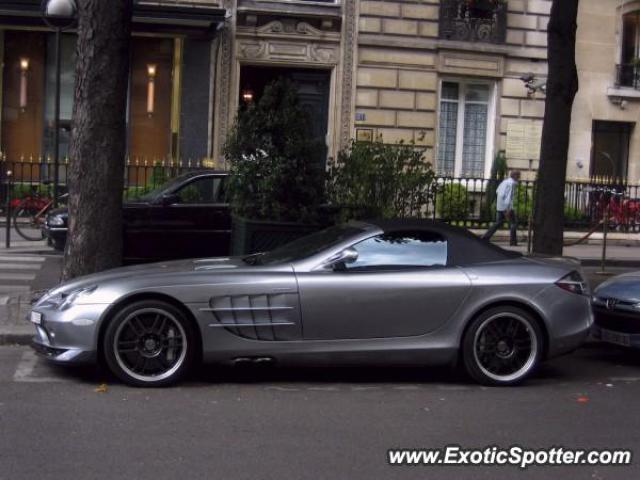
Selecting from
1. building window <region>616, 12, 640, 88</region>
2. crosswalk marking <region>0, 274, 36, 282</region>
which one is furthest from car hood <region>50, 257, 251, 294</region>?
building window <region>616, 12, 640, 88</region>

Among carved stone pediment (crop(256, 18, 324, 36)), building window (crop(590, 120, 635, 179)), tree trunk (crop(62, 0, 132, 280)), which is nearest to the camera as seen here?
tree trunk (crop(62, 0, 132, 280))

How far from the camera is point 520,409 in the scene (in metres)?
7.52

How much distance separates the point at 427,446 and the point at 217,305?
2184mm

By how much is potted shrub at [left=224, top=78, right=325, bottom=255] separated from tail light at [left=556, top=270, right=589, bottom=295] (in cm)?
385

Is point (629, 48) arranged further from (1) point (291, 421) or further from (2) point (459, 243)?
(1) point (291, 421)

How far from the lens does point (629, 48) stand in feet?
82.8

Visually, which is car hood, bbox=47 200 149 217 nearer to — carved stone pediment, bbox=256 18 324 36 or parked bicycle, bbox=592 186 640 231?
carved stone pediment, bbox=256 18 324 36

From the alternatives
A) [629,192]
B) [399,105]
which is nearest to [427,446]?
[399,105]

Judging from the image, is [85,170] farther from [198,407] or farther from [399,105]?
[399,105]

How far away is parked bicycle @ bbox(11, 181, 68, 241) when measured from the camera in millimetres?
18562

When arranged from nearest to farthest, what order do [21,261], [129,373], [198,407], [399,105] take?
[198,407], [129,373], [21,261], [399,105]

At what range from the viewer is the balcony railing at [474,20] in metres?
23.3

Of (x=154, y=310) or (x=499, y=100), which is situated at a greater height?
(x=499, y=100)

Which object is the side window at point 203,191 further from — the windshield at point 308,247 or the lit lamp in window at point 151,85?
the lit lamp in window at point 151,85
